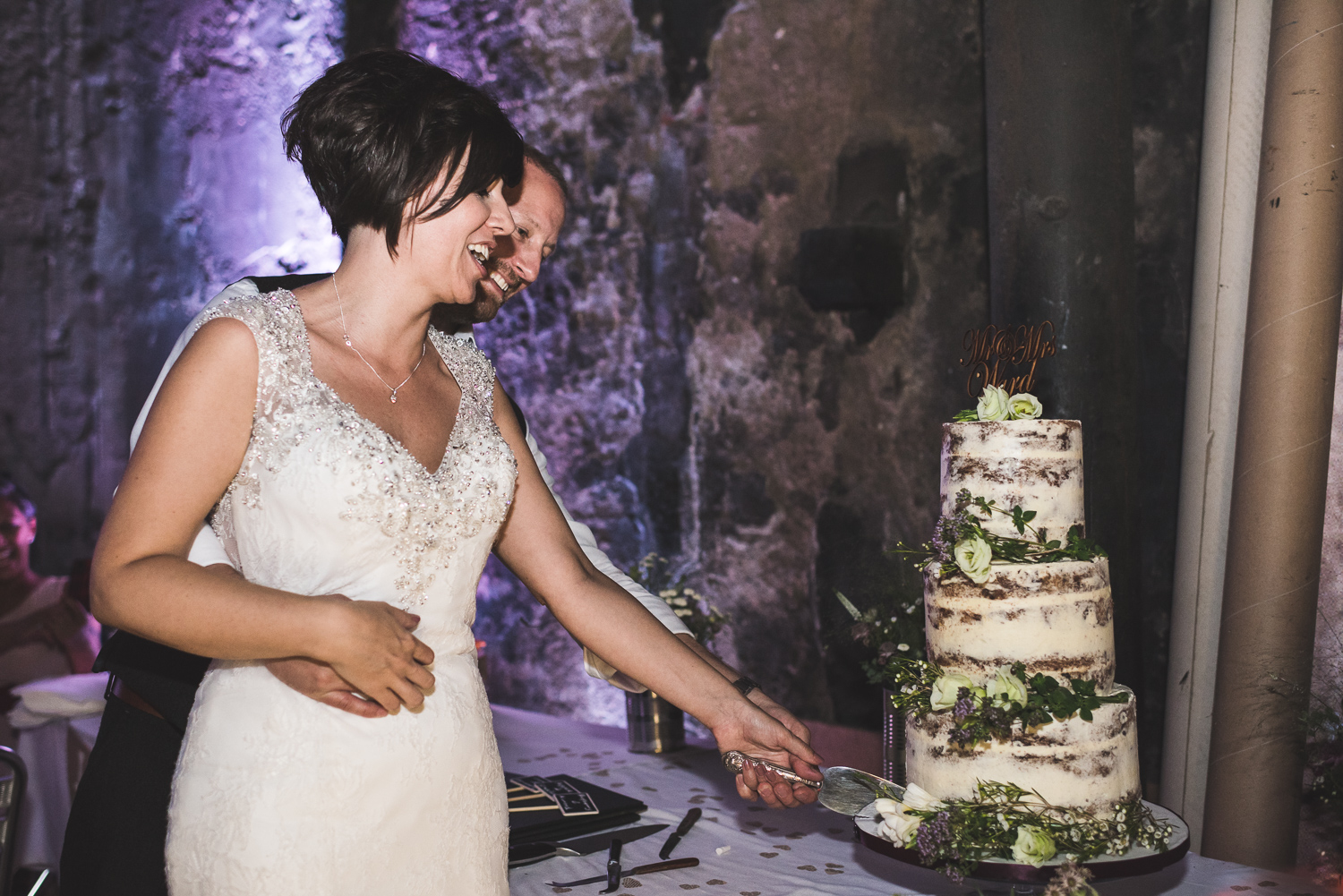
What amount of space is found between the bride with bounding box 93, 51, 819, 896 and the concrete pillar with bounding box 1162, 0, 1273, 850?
2.25 m

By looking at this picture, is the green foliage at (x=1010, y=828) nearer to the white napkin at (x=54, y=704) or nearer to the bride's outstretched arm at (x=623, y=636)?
the bride's outstretched arm at (x=623, y=636)

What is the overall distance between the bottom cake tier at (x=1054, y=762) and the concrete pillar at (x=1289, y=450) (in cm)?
85

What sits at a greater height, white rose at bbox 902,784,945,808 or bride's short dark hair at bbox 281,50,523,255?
bride's short dark hair at bbox 281,50,523,255

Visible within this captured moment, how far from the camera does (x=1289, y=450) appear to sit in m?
2.70

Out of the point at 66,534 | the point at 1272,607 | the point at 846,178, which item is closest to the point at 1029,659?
the point at 1272,607

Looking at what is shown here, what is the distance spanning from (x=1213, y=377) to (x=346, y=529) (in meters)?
2.57

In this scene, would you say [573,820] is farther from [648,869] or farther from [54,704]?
[54,704]

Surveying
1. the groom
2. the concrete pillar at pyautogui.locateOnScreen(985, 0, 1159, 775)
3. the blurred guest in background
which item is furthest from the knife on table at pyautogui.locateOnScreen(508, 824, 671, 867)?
the blurred guest in background

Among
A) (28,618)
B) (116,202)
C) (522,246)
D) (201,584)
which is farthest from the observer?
(116,202)

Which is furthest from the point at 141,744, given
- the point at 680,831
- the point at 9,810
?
the point at 680,831

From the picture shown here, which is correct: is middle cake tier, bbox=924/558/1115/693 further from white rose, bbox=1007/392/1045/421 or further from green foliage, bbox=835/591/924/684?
green foliage, bbox=835/591/924/684

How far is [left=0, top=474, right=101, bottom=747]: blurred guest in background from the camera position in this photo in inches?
183

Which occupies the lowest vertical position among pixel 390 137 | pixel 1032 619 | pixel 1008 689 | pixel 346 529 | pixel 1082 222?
pixel 1008 689

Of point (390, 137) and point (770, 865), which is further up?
point (390, 137)
